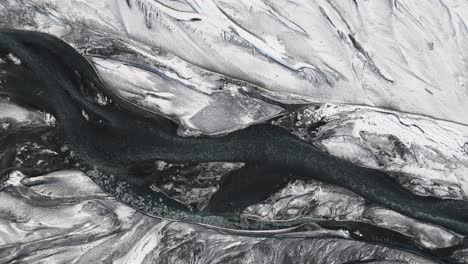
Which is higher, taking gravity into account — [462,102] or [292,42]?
[292,42]

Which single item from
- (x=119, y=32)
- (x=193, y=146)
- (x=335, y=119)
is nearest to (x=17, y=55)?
(x=119, y=32)

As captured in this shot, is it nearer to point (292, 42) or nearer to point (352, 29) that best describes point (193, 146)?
point (292, 42)

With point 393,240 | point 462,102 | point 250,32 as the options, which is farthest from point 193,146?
point 462,102

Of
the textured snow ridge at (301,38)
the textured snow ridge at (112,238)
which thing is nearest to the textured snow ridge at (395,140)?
the textured snow ridge at (301,38)

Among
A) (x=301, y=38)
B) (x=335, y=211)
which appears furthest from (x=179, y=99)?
(x=335, y=211)

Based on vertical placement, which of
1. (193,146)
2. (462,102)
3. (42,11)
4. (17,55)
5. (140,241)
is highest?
(42,11)
